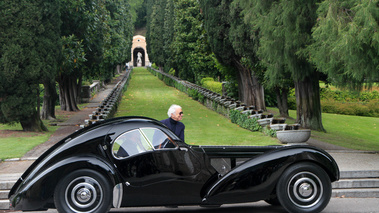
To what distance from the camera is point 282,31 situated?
40.9ft

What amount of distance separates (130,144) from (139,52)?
375 ft

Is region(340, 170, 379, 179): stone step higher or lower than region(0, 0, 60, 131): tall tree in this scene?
lower

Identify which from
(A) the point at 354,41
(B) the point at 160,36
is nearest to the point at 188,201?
(A) the point at 354,41

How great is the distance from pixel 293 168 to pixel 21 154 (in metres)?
7.65

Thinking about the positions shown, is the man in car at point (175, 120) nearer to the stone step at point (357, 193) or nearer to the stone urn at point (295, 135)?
the stone step at point (357, 193)

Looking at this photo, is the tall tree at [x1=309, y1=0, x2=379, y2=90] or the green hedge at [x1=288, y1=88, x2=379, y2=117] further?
the green hedge at [x1=288, y1=88, x2=379, y2=117]

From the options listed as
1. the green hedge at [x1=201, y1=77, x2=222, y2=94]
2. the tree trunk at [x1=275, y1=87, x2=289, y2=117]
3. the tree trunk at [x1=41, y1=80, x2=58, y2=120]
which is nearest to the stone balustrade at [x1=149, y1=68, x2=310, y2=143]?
the green hedge at [x1=201, y1=77, x2=222, y2=94]

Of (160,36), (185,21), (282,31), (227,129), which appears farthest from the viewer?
(160,36)

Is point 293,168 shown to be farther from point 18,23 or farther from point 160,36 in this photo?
point 160,36

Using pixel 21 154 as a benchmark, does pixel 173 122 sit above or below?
above

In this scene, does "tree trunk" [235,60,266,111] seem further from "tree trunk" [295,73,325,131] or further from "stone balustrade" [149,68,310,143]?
"tree trunk" [295,73,325,131]

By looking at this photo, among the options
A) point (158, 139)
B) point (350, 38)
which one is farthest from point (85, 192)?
point (350, 38)

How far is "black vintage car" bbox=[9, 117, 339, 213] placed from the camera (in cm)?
572

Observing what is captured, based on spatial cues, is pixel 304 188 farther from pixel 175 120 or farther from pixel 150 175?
pixel 175 120
